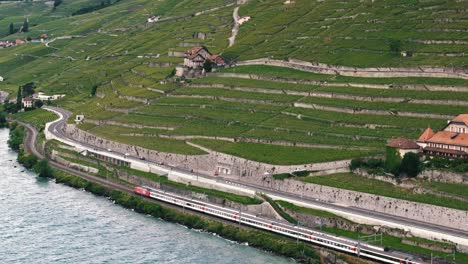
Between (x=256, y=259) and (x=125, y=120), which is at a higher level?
(x=125, y=120)

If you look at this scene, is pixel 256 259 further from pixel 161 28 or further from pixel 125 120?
pixel 161 28

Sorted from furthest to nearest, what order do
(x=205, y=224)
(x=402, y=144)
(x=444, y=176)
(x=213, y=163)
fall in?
(x=213, y=163) < (x=205, y=224) < (x=402, y=144) < (x=444, y=176)

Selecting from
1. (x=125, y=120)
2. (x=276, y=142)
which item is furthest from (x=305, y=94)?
(x=125, y=120)

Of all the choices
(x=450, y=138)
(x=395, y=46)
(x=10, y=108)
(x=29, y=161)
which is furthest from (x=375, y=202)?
(x=10, y=108)

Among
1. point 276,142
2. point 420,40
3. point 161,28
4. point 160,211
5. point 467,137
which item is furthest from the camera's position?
point 161,28

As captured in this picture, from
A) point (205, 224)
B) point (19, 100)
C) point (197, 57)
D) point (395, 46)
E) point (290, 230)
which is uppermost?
point (395, 46)

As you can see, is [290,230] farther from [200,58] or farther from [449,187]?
[200,58]

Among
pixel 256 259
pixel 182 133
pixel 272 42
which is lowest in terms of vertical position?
pixel 256 259
